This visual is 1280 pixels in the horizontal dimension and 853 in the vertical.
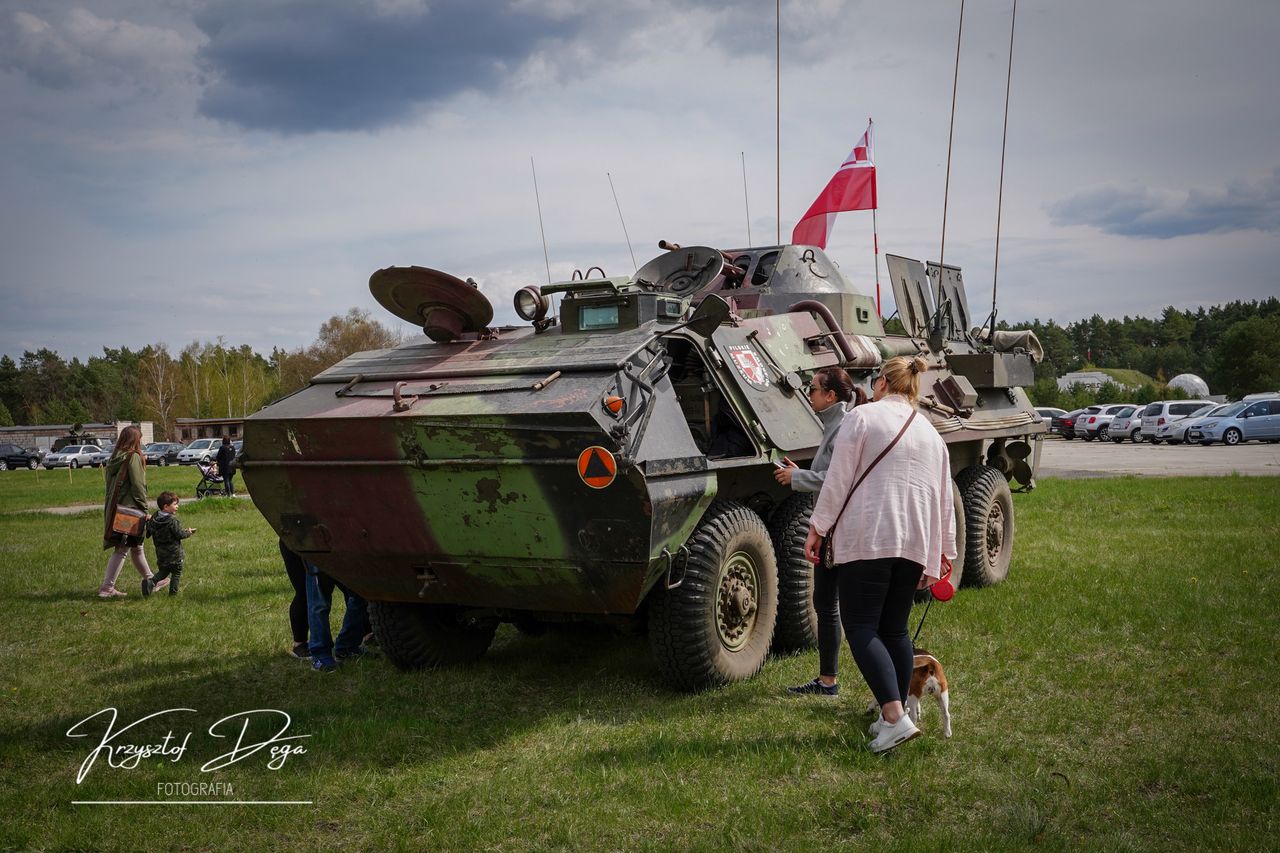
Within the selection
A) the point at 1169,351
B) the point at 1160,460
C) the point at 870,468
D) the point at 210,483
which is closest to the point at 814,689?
the point at 870,468

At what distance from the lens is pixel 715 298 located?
19.9ft

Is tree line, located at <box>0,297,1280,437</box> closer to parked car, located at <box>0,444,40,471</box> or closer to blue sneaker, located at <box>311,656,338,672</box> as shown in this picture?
parked car, located at <box>0,444,40,471</box>

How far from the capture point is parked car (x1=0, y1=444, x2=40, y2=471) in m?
46.0

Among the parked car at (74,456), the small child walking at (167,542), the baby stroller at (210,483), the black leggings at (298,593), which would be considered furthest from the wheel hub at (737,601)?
the parked car at (74,456)

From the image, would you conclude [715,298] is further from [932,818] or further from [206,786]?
[206,786]

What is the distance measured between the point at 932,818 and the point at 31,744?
4.06m

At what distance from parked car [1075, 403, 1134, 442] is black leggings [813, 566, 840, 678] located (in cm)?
3338

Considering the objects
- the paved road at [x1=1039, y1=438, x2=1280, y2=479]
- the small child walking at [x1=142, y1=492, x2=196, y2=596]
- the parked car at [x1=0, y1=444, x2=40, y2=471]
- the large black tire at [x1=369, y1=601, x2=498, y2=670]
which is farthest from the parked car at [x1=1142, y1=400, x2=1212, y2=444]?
the parked car at [x1=0, y1=444, x2=40, y2=471]

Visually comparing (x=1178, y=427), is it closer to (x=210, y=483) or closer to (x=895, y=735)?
(x=210, y=483)

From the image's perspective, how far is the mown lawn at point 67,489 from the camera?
74.8 feet

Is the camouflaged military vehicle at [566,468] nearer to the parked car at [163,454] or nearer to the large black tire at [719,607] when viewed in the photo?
the large black tire at [719,607]

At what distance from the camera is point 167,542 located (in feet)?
31.8

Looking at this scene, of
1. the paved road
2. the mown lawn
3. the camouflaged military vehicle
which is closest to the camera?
the camouflaged military vehicle

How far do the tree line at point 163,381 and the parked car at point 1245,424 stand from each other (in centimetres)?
2841
